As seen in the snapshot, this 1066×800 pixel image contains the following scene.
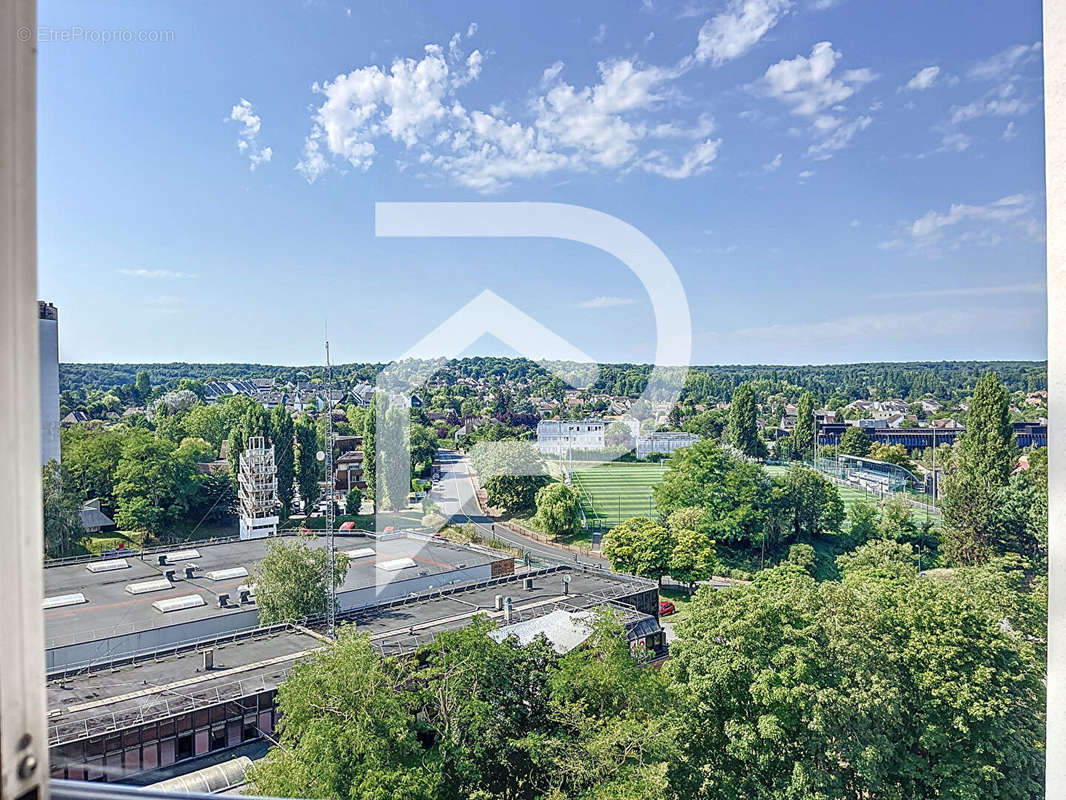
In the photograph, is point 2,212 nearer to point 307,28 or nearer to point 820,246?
point 307,28

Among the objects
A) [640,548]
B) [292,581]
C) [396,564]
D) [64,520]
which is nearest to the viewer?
[64,520]

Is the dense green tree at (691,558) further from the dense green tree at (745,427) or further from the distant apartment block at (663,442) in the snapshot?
the dense green tree at (745,427)

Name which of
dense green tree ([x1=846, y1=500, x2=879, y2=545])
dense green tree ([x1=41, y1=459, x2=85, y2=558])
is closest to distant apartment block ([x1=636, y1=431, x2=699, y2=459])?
dense green tree ([x1=846, y1=500, x2=879, y2=545])

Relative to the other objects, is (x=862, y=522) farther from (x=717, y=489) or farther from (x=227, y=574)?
(x=227, y=574)

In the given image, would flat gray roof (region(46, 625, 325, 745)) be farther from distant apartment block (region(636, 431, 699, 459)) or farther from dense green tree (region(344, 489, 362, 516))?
distant apartment block (region(636, 431, 699, 459))

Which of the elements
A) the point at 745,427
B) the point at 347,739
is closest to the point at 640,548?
the point at 745,427
